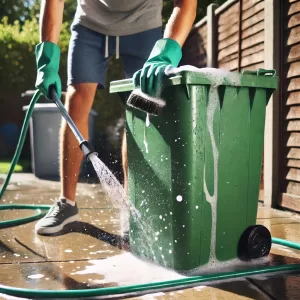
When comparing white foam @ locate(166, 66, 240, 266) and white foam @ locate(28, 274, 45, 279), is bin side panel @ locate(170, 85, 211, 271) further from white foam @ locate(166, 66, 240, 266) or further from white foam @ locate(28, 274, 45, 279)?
white foam @ locate(28, 274, 45, 279)

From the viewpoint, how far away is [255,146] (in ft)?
6.56

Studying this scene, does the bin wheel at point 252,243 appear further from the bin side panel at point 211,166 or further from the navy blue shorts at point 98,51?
the navy blue shorts at point 98,51

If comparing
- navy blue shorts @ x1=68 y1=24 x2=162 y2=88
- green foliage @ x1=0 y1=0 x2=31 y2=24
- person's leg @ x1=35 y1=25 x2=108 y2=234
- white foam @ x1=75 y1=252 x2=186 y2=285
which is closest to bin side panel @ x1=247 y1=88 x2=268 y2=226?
white foam @ x1=75 y1=252 x2=186 y2=285

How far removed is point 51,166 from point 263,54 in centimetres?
299

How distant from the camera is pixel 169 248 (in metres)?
1.89

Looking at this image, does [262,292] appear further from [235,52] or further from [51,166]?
[51,166]

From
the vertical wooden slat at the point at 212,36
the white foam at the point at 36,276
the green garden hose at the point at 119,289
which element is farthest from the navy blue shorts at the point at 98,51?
the vertical wooden slat at the point at 212,36

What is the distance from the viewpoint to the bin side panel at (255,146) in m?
1.97

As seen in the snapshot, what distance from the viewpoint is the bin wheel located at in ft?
6.42

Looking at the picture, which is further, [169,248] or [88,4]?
[88,4]

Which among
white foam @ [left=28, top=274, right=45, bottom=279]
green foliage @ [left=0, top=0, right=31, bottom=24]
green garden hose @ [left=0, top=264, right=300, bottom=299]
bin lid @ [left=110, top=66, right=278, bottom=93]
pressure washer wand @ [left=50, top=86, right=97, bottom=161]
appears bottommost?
white foam @ [left=28, top=274, right=45, bottom=279]

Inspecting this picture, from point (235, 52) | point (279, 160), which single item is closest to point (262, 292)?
point (279, 160)

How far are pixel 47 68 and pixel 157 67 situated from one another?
83 cm

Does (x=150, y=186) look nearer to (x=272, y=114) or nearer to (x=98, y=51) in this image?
(x=98, y=51)
